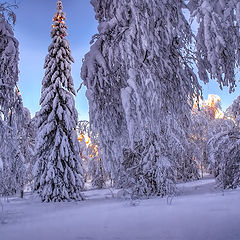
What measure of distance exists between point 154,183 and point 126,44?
8449 millimetres

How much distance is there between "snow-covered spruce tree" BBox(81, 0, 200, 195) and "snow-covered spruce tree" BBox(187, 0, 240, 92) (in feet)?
1.43

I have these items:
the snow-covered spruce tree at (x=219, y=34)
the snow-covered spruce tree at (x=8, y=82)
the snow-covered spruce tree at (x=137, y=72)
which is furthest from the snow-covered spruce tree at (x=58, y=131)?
the snow-covered spruce tree at (x=219, y=34)

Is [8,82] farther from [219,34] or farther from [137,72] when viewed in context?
[219,34]

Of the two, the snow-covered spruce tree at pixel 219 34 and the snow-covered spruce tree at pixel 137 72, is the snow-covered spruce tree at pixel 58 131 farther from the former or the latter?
the snow-covered spruce tree at pixel 219 34

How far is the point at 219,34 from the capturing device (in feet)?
8.66

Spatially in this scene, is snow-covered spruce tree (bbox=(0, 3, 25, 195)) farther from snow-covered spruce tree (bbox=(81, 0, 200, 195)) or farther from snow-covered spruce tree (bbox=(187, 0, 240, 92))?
snow-covered spruce tree (bbox=(187, 0, 240, 92))

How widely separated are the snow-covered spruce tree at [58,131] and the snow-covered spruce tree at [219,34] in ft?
32.3

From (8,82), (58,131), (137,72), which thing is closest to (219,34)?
(137,72)

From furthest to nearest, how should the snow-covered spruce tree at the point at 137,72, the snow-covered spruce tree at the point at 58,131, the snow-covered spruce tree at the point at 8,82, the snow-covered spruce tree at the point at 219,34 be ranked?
the snow-covered spruce tree at the point at 58,131 → the snow-covered spruce tree at the point at 8,82 → the snow-covered spruce tree at the point at 137,72 → the snow-covered spruce tree at the point at 219,34

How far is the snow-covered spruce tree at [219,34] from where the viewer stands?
102 inches

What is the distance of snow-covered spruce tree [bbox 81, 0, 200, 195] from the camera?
10.1 feet

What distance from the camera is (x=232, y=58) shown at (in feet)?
9.98

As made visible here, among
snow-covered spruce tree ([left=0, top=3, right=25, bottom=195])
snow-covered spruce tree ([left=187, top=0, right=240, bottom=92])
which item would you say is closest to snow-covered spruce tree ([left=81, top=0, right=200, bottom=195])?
snow-covered spruce tree ([left=187, top=0, right=240, bottom=92])

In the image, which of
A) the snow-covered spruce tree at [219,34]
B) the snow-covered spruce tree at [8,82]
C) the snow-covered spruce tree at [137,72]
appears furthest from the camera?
the snow-covered spruce tree at [8,82]
